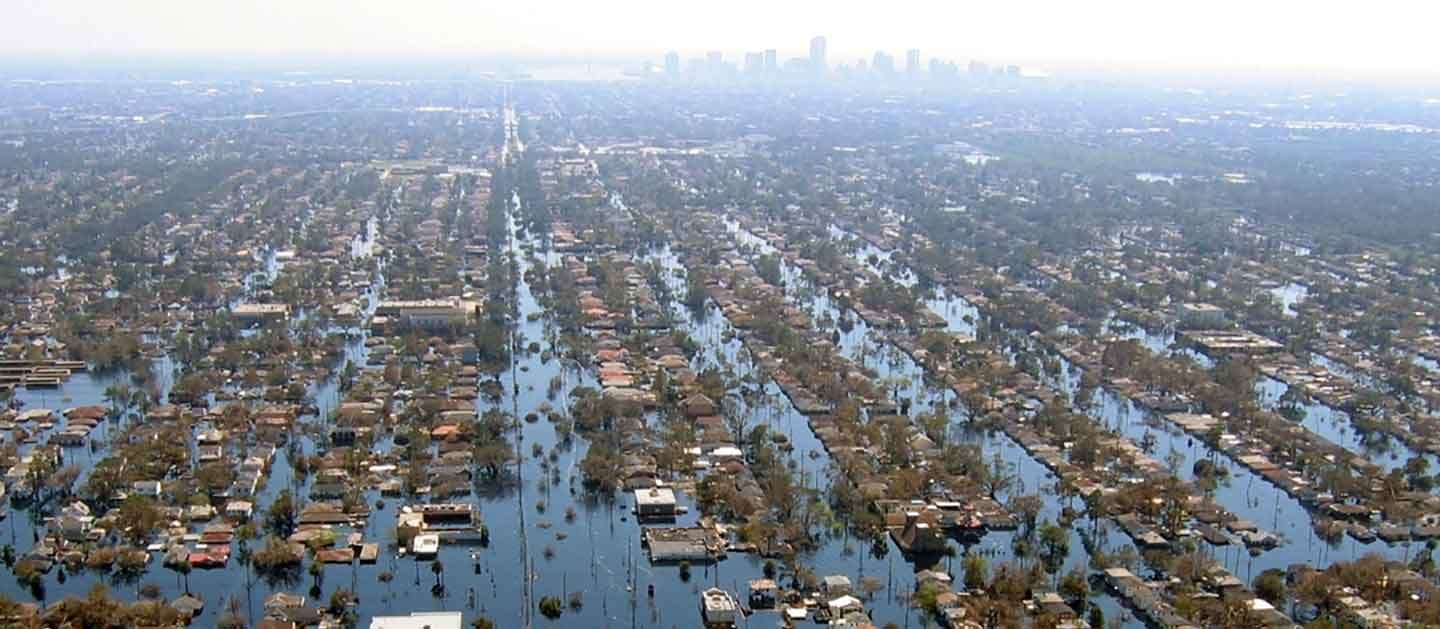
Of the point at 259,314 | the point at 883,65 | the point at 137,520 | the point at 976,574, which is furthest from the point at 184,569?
the point at 883,65

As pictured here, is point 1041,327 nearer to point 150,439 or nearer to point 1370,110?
point 150,439

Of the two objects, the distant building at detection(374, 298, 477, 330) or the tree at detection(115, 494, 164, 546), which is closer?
the tree at detection(115, 494, 164, 546)

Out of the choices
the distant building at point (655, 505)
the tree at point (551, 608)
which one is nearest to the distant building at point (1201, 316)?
the distant building at point (655, 505)

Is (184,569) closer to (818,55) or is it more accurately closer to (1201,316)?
(1201,316)

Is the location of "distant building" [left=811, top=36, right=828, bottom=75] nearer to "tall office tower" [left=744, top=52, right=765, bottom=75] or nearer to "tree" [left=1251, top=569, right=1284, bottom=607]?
"tall office tower" [left=744, top=52, right=765, bottom=75]

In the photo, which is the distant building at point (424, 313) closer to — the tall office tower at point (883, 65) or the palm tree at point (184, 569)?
the palm tree at point (184, 569)

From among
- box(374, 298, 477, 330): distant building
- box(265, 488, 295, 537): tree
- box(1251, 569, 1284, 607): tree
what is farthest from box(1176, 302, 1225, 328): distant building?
box(265, 488, 295, 537): tree

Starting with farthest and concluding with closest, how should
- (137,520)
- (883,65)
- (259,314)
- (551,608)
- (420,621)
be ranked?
(883,65) < (259,314) < (137,520) < (551,608) < (420,621)
